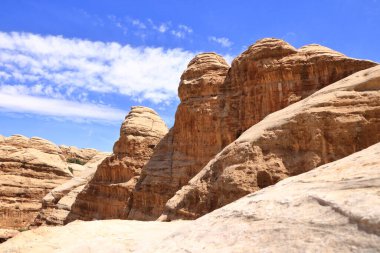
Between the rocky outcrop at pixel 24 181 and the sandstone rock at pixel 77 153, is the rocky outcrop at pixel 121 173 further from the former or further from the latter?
the sandstone rock at pixel 77 153

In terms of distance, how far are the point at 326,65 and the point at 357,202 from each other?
61.7 ft

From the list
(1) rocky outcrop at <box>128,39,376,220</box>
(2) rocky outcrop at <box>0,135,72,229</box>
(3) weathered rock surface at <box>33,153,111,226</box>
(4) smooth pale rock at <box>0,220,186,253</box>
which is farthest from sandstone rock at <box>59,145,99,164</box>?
(4) smooth pale rock at <box>0,220,186,253</box>

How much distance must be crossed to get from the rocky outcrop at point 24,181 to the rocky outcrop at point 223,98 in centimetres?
1774

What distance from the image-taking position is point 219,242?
5.07m

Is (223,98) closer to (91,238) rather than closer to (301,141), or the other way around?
(301,141)

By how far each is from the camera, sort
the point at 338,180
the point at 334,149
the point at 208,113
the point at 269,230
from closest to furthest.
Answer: the point at 269,230 → the point at 338,180 → the point at 334,149 → the point at 208,113

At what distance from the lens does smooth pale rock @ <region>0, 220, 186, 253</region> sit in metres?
7.36

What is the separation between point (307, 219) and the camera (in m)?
4.39

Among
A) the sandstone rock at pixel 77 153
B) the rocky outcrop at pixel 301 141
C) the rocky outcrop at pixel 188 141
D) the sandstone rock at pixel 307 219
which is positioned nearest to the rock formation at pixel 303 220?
the sandstone rock at pixel 307 219

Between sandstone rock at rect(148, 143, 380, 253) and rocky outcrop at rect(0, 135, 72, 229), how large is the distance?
1527 inches

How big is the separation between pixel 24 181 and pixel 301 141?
127 feet

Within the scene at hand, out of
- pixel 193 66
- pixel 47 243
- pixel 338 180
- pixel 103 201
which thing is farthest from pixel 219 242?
pixel 103 201

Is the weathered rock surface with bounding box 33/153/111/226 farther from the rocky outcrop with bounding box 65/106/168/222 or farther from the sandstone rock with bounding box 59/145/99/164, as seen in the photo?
the sandstone rock with bounding box 59/145/99/164

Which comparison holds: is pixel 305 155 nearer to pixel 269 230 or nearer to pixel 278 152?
pixel 278 152
